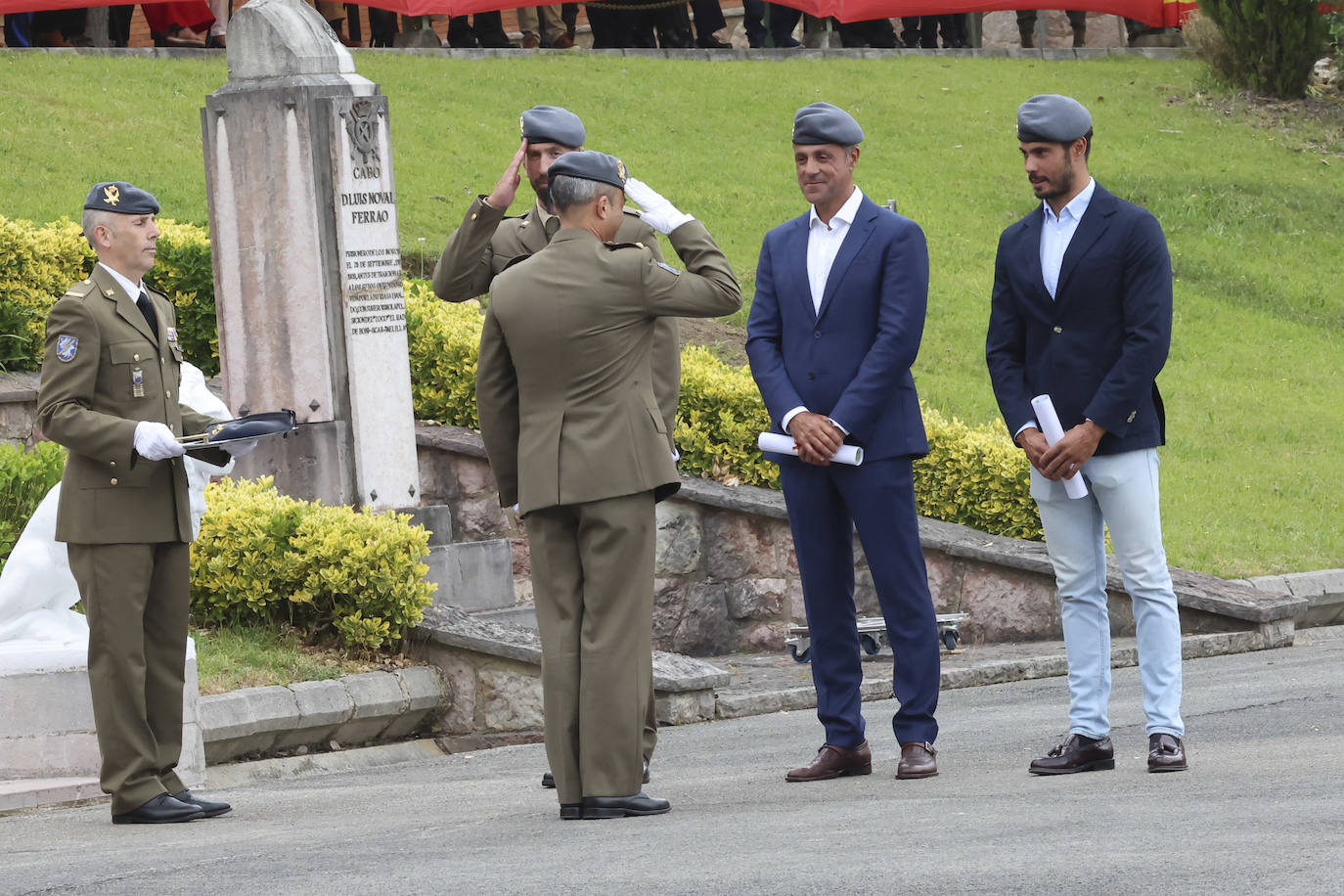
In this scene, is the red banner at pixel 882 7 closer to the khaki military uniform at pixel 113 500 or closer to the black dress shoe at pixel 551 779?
the khaki military uniform at pixel 113 500

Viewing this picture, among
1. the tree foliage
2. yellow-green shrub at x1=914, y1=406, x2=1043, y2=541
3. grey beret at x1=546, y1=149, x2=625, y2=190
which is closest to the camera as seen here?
grey beret at x1=546, y1=149, x2=625, y2=190

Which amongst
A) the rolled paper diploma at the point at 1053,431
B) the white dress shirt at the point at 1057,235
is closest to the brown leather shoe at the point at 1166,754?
the rolled paper diploma at the point at 1053,431

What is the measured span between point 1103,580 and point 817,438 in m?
1.00

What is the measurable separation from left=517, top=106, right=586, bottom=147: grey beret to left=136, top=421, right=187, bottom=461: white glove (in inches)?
60.6

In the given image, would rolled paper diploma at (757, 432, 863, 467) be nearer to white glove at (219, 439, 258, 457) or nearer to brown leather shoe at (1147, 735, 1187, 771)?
brown leather shoe at (1147, 735, 1187, 771)

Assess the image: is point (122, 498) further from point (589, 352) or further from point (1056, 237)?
point (1056, 237)

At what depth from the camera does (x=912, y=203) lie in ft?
62.6

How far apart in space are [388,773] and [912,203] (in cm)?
1230

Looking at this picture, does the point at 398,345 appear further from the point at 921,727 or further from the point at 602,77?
the point at 602,77

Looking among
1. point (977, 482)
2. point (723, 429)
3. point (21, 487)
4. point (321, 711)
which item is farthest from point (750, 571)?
point (21, 487)

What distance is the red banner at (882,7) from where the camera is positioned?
20109 millimetres

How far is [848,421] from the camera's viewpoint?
624 cm

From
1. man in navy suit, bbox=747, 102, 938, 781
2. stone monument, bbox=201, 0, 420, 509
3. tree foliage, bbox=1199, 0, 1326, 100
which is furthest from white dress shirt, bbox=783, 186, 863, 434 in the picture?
tree foliage, bbox=1199, 0, 1326, 100

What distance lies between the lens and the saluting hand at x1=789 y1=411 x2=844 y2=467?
246 inches
